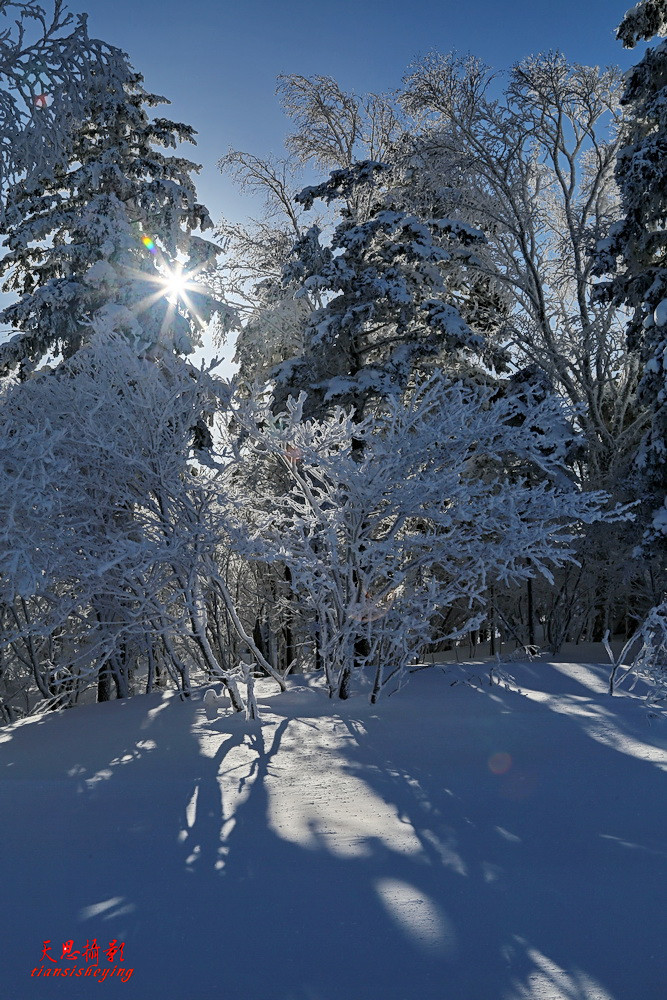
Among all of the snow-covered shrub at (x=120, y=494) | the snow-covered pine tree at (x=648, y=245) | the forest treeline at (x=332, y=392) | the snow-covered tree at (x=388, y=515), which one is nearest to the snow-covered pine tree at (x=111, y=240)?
the forest treeline at (x=332, y=392)

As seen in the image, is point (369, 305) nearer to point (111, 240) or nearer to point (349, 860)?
point (111, 240)

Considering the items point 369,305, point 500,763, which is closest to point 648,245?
point 369,305

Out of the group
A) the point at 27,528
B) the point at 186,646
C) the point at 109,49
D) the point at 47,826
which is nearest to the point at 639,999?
the point at 47,826

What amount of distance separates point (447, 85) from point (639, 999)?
18637mm

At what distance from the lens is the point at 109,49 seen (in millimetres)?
8242

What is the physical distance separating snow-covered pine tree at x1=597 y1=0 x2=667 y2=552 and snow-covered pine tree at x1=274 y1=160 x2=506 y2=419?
2.65m

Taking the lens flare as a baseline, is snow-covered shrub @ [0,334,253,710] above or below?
above

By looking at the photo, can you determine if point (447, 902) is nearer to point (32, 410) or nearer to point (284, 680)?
point (284, 680)

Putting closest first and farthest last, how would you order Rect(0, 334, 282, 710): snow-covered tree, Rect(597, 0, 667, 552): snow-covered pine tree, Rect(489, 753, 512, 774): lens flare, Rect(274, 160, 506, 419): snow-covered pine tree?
Rect(489, 753, 512, 774): lens flare → Rect(0, 334, 282, 710): snow-covered tree → Rect(597, 0, 667, 552): snow-covered pine tree → Rect(274, 160, 506, 419): snow-covered pine tree

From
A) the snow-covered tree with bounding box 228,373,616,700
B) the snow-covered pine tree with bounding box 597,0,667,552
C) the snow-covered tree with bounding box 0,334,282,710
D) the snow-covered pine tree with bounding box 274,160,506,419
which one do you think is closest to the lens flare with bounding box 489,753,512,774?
the snow-covered tree with bounding box 228,373,616,700

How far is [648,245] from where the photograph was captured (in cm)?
A: 1213

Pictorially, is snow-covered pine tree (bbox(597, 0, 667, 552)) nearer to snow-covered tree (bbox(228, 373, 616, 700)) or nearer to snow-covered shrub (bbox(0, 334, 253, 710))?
snow-covered tree (bbox(228, 373, 616, 700))

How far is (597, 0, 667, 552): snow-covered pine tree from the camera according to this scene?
11.1m

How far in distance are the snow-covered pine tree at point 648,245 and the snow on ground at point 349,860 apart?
6600 millimetres
